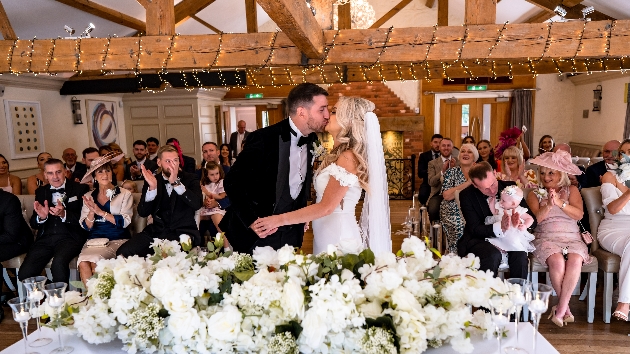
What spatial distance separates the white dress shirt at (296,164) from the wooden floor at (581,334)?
6.77ft

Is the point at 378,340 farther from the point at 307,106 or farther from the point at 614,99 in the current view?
the point at 614,99

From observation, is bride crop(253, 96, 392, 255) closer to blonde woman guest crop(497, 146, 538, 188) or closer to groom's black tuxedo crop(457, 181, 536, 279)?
groom's black tuxedo crop(457, 181, 536, 279)

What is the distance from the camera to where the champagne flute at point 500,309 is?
4.91ft

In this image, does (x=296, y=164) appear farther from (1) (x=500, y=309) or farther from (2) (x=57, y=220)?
(2) (x=57, y=220)

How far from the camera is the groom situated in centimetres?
254

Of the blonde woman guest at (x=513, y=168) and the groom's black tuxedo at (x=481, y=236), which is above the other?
the blonde woman guest at (x=513, y=168)

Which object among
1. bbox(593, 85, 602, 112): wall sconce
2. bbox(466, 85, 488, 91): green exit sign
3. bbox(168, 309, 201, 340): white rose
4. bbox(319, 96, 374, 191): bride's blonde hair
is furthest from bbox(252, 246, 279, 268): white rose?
bbox(466, 85, 488, 91): green exit sign

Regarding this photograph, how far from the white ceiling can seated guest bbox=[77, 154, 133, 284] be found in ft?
8.81

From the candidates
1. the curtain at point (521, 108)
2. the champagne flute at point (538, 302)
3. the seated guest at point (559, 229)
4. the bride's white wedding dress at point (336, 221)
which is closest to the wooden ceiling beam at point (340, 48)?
the seated guest at point (559, 229)

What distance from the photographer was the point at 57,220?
3.93 metres

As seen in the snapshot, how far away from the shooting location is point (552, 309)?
11.6 ft

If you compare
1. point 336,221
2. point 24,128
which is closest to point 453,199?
point 336,221

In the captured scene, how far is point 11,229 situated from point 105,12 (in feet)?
11.2

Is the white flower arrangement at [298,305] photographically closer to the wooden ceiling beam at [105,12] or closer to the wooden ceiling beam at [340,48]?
the wooden ceiling beam at [340,48]
